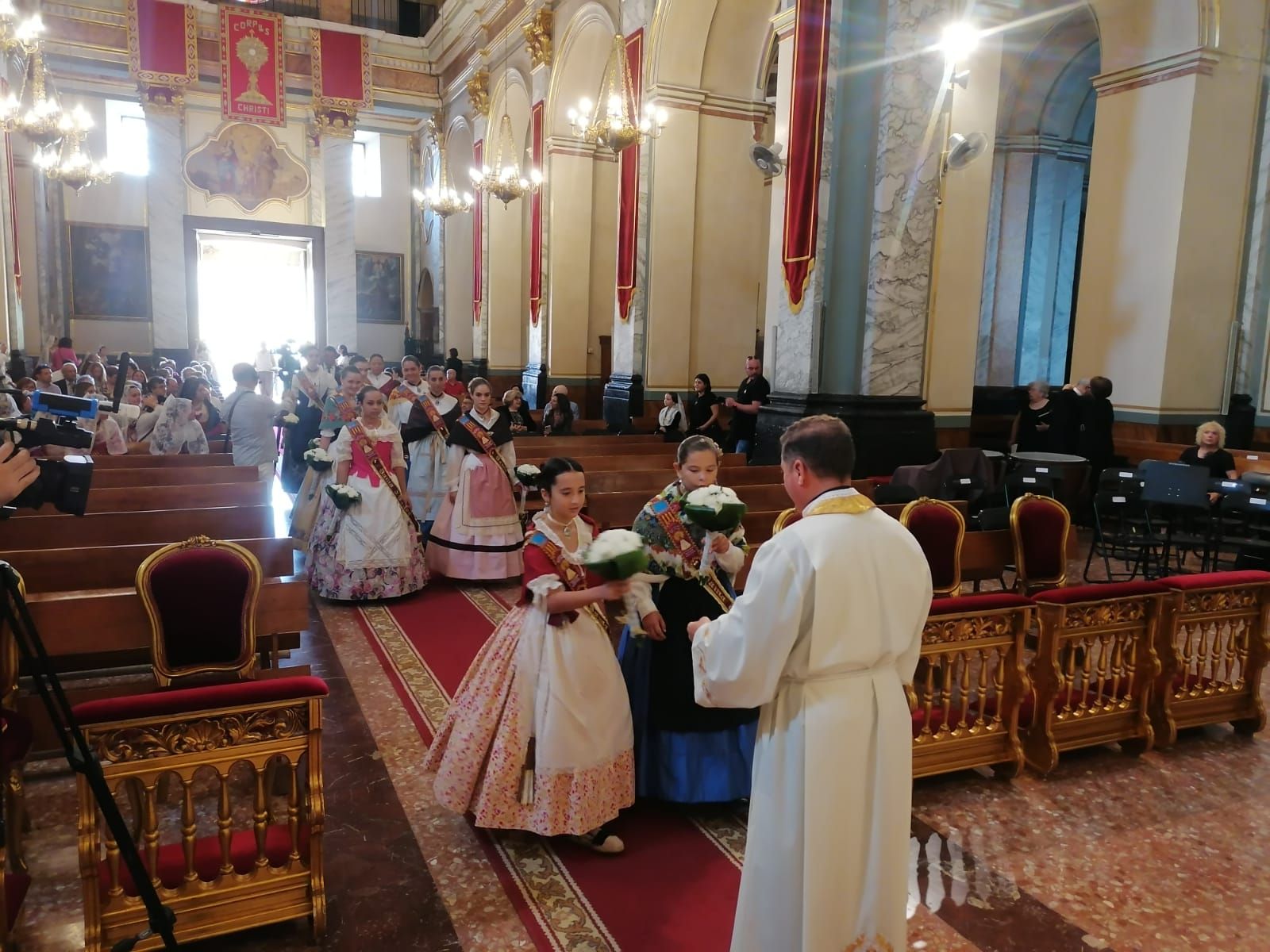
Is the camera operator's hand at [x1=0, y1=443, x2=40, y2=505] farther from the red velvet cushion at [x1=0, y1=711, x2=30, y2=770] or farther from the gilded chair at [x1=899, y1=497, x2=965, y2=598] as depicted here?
the gilded chair at [x1=899, y1=497, x2=965, y2=598]

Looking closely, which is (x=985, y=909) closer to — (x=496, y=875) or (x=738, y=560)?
(x=738, y=560)

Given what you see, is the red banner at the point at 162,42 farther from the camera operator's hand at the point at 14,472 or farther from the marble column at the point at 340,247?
the camera operator's hand at the point at 14,472

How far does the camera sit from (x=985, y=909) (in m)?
3.03

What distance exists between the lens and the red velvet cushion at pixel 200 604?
142 inches

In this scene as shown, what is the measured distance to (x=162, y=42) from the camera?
57.5ft

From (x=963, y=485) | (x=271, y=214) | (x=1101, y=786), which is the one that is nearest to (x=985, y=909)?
(x=1101, y=786)

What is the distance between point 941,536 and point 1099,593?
1142 millimetres

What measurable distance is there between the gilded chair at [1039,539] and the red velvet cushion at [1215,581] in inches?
37.0

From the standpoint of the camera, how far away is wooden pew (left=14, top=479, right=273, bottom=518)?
5.54 meters

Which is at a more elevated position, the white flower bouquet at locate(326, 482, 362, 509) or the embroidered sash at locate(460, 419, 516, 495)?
the embroidered sash at locate(460, 419, 516, 495)

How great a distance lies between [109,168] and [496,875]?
20.5m

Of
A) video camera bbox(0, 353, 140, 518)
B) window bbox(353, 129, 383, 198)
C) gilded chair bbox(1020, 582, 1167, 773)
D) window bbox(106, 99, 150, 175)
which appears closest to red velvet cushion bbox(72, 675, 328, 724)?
video camera bbox(0, 353, 140, 518)

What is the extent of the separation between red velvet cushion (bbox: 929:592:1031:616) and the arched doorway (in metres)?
9.99

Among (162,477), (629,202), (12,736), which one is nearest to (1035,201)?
(629,202)
